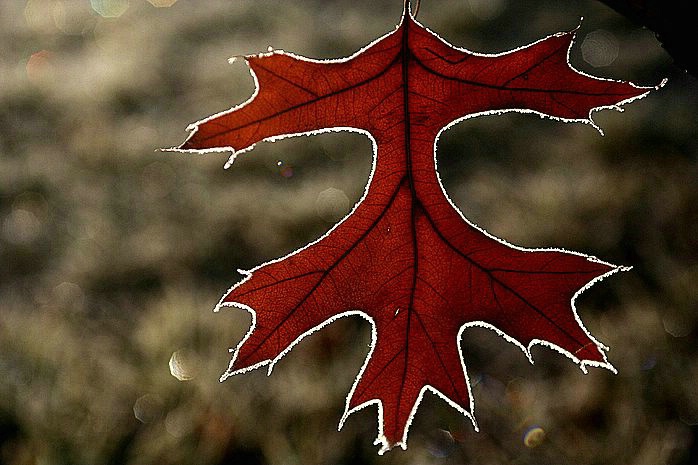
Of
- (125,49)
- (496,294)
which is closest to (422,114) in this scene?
(496,294)

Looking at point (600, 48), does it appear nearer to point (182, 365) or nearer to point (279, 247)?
point (279, 247)

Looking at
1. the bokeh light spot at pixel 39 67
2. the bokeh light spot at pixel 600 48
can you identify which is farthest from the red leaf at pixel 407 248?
the bokeh light spot at pixel 39 67

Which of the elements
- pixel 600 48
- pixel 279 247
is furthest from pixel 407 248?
pixel 600 48

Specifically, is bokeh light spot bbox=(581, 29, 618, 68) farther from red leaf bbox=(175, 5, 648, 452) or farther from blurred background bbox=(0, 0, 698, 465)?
red leaf bbox=(175, 5, 648, 452)

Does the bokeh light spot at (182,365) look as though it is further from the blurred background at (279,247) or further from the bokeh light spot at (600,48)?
the bokeh light spot at (600,48)

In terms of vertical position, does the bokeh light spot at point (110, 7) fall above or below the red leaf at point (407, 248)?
below

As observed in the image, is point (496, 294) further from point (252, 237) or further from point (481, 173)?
point (481, 173)
